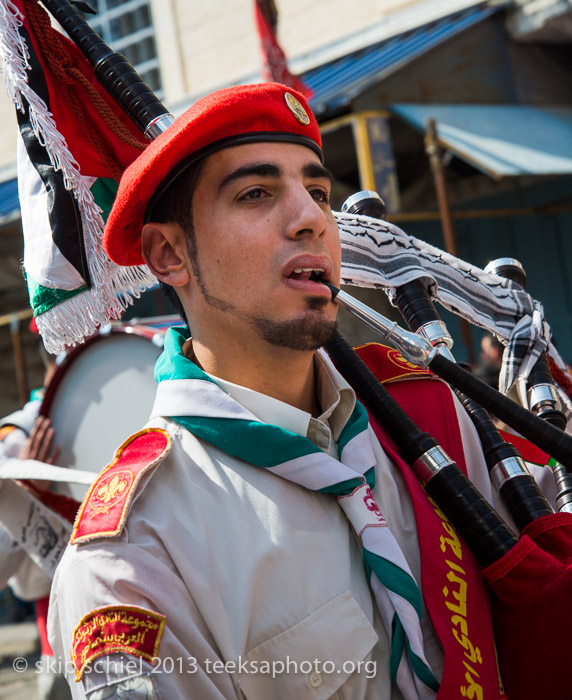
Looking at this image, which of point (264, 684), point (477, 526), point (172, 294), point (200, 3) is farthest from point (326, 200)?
point (200, 3)

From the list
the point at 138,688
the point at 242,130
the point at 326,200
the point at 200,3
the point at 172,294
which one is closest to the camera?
the point at 138,688

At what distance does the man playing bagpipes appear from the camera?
4.44ft

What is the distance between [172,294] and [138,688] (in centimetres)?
91

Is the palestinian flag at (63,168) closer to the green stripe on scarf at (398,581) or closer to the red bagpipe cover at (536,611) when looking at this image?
the green stripe on scarf at (398,581)

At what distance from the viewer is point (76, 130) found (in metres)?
1.99

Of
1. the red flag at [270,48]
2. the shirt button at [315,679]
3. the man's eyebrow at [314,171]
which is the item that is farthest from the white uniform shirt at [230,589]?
the red flag at [270,48]

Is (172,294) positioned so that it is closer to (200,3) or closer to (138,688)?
(138,688)

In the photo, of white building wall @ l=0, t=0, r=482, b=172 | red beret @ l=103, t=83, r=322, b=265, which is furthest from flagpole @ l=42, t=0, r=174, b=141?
white building wall @ l=0, t=0, r=482, b=172

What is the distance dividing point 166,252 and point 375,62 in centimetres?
542

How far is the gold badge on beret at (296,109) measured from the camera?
169 cm

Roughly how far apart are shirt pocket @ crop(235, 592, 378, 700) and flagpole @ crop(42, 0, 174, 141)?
109cm

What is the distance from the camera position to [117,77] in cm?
194

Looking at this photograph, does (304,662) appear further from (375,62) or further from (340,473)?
(375,62)

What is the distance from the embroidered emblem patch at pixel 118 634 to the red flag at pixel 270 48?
540 centimetres
